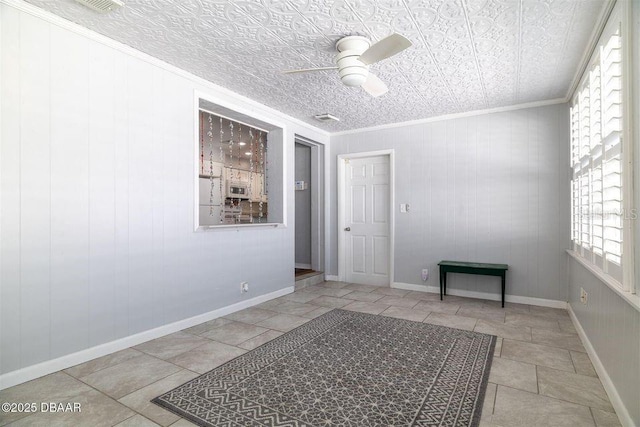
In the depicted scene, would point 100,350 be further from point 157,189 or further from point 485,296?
point 485,296

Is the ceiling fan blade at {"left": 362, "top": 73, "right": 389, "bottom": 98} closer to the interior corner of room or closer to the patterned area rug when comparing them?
the interior corner of room

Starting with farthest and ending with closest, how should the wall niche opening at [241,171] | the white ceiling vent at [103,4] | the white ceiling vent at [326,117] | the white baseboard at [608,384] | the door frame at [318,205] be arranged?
the door frame at [318,205] → the white ceiling vent at [326,117] → the wall niche opening at [241,171] → the white ceiling vent at [103,4] → the white baseboard at [608,384]

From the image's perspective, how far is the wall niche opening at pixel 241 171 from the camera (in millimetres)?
4496

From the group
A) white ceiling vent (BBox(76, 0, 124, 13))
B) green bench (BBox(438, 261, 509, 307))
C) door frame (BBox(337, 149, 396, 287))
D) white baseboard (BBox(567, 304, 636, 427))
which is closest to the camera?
white baseboard (BBox(567, 304, 636, 427))

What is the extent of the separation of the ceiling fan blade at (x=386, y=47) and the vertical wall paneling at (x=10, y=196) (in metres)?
2.38

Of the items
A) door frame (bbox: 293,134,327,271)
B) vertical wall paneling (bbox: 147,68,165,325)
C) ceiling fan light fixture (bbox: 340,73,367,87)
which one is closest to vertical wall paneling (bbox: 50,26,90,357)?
vertical wall paneling (bbox: 147,68,165,325)

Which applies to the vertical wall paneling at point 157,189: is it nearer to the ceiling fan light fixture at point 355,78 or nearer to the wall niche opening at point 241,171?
the wall niche opening at point 241,171

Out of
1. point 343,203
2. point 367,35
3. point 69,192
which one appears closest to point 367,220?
point 343,203

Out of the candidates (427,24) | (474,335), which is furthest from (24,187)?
(474,335)

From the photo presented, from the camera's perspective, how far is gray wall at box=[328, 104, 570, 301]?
4.21 metres

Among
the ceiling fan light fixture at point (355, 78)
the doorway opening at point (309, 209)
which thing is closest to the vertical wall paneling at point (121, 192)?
the ceiling fan light fixture at point (355, 78)

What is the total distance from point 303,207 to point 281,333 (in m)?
3.36

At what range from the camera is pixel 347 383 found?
228 cm

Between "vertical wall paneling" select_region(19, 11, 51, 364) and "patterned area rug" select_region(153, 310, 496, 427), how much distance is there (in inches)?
41.8
